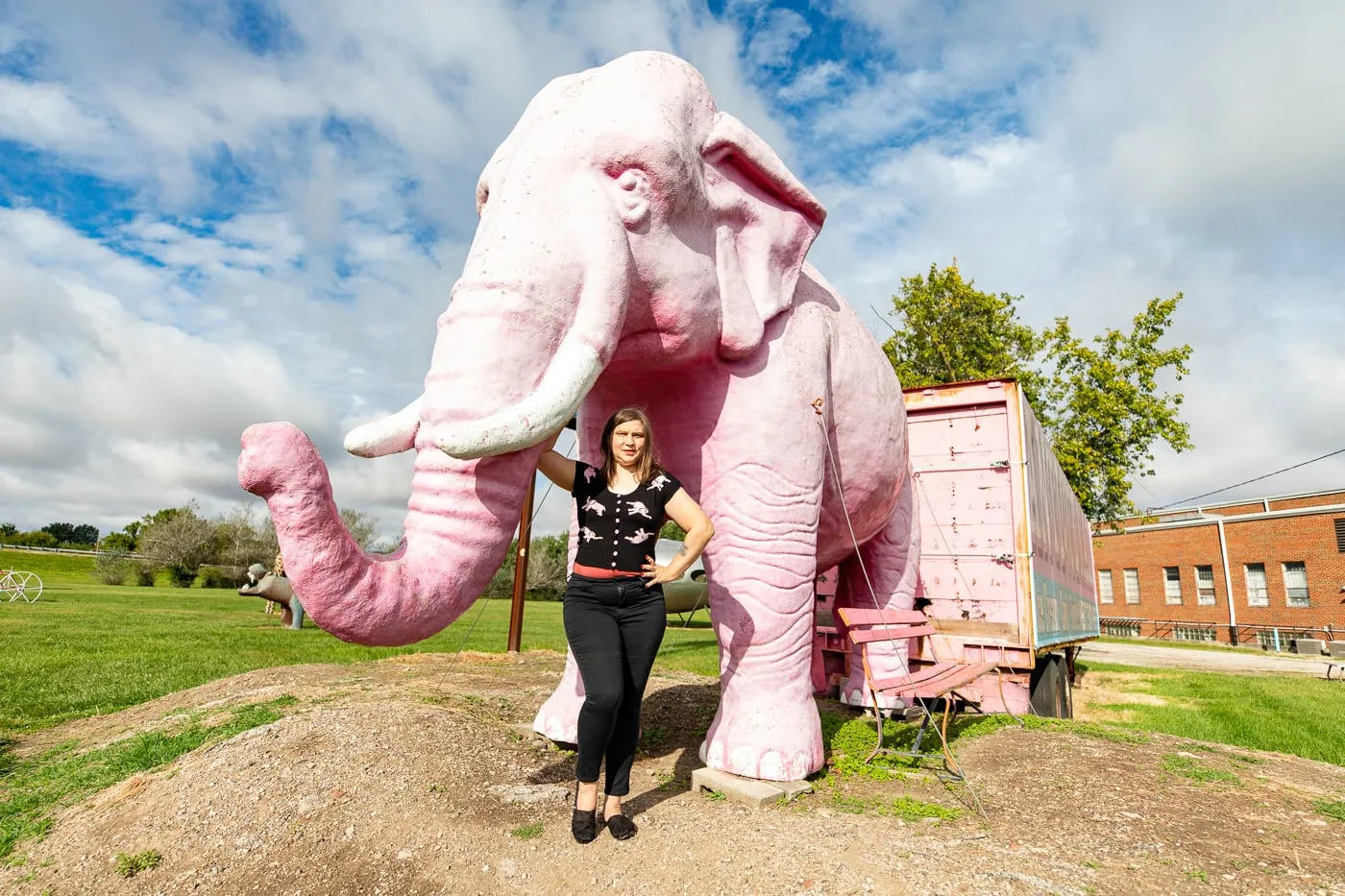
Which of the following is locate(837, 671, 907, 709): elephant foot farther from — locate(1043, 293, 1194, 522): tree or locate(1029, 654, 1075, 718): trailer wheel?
locate(1043, 293, 1194, 522): tree

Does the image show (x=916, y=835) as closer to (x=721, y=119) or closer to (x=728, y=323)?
(x=728, y=323)

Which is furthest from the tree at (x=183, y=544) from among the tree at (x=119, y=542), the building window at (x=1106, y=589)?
the building window at (x=1106, y=589)

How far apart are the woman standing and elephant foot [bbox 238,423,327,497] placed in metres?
0.99

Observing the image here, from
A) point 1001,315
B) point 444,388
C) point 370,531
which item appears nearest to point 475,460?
point 444,388

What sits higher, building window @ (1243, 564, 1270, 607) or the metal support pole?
building window @ (1243, 564, 1270, 607)

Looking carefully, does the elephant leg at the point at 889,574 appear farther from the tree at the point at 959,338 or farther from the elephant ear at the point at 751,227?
the tree at the point at 959,338

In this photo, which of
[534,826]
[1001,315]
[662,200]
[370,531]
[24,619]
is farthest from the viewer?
[370,531]

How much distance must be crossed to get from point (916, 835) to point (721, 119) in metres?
3.14

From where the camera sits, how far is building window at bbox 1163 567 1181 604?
28594mm

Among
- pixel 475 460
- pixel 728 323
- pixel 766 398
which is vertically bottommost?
pixel 475 460

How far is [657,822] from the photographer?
2887 mm

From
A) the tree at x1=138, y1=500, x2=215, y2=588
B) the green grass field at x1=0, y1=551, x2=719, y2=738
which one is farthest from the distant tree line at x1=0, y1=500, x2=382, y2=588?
the green grass field at x1=0, y1=551, x2=719, y2=738

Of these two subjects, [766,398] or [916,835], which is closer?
Answer: [916,835]

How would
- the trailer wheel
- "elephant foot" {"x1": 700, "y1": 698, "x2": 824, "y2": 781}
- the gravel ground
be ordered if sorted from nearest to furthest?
"elephant foot" {"x1": 700, "y1": 698, "x2": 824, "y2": 781}, the trailer wheel, the gravel ground
